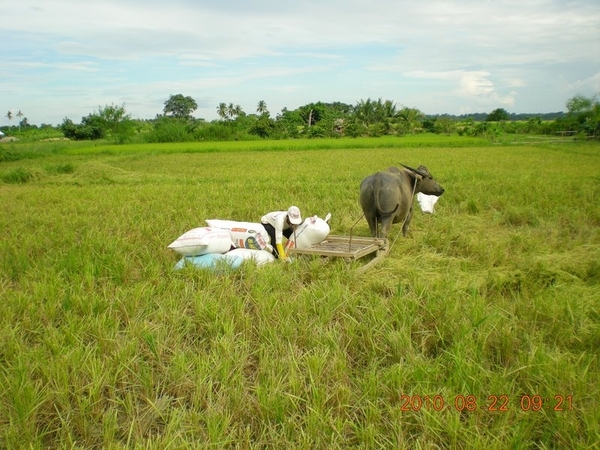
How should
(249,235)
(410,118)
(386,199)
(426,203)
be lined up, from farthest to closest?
(410,118), (426,203), (386,199), (249,235)

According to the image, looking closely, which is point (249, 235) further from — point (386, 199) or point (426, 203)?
point (426, 203)

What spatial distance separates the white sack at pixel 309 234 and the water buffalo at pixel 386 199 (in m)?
0.64

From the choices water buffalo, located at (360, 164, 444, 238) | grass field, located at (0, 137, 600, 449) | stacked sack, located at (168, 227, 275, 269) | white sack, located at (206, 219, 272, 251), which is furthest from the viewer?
water buffalo, located at (360, 164, 444, 238)

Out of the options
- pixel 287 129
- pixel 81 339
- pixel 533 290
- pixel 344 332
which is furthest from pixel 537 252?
pixel 287 129

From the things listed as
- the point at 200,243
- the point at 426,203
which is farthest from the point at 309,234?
the point at 426,203

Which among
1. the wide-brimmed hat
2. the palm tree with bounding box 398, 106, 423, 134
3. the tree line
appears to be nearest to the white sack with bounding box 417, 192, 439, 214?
the wide-brimmed hat

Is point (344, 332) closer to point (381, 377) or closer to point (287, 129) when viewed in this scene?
point (381, 377)

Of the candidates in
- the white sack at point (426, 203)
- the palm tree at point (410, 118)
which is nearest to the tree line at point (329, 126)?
the palm tree at point (410, 118)

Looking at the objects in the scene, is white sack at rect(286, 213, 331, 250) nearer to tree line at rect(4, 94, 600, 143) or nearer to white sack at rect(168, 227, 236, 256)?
white sack at rect(168, 227, 236, 256)

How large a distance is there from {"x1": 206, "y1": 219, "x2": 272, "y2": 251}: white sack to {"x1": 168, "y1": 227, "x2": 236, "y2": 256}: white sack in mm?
221

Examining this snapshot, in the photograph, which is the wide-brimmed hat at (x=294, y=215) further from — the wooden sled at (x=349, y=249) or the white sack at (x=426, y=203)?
the white sack at (x=426, y=203)

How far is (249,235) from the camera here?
4.10 meters
